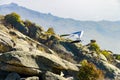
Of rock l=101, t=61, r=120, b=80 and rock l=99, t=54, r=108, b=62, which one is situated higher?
rock l=99, t=54, r=108, b=62

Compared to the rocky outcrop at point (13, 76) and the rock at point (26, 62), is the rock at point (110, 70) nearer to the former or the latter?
the rock at point (26, 62)

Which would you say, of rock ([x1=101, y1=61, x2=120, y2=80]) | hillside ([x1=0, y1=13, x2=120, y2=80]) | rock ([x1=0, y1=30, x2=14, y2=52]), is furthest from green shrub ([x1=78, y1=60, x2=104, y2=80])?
rock ([x1=101, y1=61, x2=120, y2=80])

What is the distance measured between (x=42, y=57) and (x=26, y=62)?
2349 millimetres

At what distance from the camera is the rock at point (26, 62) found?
151 ft

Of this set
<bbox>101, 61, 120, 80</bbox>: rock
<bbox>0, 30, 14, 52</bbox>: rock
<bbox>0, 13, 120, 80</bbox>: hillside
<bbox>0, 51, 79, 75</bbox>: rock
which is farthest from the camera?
<bbox>101, 61, 120, 80</bbox>: rock

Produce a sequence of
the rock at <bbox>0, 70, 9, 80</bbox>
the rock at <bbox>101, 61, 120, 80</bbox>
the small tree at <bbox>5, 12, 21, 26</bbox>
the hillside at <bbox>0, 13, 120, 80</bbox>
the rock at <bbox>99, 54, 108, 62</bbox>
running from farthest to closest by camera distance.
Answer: the rock at <bbox>99, 54, 108, 62</bbox> → the rock at <bbox>101, 61, 120, 80</bbox> → the small tree at <bbox>5, 12, 21, 26</bbox> → the rock at <bbox>0, 70, 9, 80</bbox> → the hillside at <bbox>0, 13, 120, 80</bbox>

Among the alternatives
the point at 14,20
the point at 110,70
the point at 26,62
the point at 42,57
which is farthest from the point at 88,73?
the point at 14,20

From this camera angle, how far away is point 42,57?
47625mm

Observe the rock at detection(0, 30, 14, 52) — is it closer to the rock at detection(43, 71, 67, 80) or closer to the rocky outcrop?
the rocky outcrop

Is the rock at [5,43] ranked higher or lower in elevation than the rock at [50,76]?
higher

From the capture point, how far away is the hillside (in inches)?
1832

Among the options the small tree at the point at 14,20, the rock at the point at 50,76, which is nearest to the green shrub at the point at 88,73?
the rock at the point at 50,76

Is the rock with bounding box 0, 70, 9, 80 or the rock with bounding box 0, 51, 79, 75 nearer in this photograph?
the rock with bounding box 0, 51, 79, 75

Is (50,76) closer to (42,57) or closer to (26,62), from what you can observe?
(42,57)
